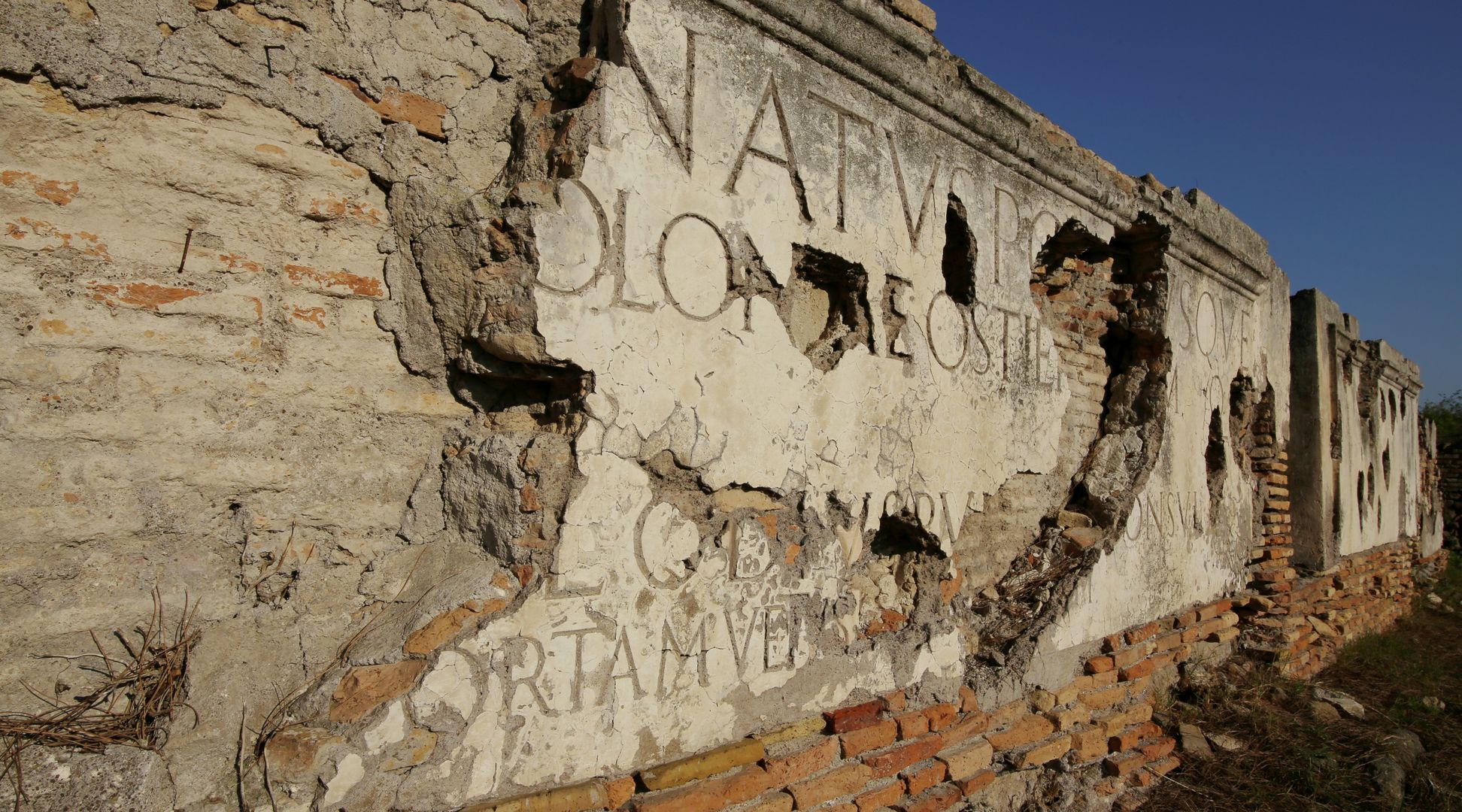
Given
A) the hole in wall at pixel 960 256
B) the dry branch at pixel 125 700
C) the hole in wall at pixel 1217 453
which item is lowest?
the dry branch at pixel 125 700

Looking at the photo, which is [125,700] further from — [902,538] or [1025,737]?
[1025,737]

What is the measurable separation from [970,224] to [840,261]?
818mm

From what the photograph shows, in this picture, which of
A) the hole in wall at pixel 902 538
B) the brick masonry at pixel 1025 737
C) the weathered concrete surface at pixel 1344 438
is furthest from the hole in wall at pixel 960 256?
the weathered concrete surface at pixel 1344 438

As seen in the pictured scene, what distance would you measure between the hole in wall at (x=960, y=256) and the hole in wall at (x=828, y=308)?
0.57m

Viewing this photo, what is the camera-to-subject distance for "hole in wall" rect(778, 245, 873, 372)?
284cm

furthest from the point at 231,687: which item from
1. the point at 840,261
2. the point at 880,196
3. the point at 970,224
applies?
the point at 970,224

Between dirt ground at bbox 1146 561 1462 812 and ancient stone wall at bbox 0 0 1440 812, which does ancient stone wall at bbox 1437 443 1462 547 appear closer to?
dirt ground at bbox 1146 561 1462 812

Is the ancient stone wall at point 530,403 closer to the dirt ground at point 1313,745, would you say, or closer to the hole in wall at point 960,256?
the hole in wall at point 960,256

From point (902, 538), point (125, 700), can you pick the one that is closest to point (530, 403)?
point (125, 700)

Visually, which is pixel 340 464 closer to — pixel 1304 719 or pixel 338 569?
pixel 338 569

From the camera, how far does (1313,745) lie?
4.22 metres

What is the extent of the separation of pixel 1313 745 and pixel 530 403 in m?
4.22

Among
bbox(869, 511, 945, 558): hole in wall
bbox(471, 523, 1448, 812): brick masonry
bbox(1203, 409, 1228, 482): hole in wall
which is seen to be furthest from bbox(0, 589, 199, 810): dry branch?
bbox(1203, 409, 1228, 482): hole in wall

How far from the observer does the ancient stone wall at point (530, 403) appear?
1.75m
